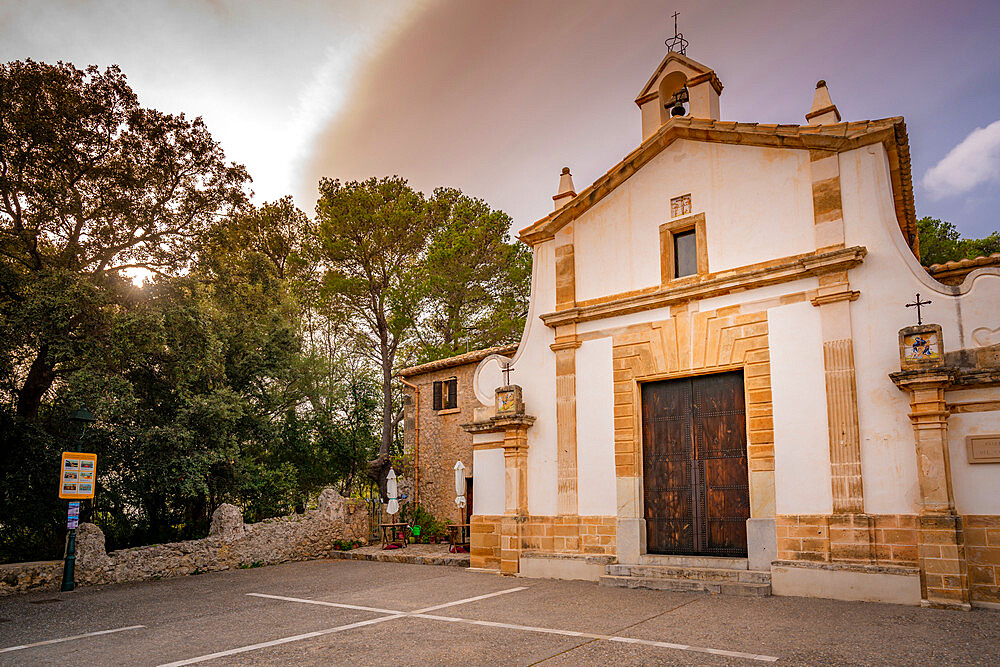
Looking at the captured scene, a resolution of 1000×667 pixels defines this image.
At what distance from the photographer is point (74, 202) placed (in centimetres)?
1322

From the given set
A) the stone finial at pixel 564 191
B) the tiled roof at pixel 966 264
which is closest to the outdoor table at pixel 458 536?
the stone finial at pixel 564 191

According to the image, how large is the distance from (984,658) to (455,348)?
2008 cm

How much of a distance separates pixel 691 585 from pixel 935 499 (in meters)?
3.35

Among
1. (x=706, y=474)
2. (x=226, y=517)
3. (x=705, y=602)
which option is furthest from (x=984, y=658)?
(x=226, y=517)

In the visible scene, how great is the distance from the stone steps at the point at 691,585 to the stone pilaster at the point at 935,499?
197cm

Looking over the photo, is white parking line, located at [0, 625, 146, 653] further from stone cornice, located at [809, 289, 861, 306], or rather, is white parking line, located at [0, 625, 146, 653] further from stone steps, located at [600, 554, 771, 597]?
stone cornice, located at [809, 289, 861, 306]

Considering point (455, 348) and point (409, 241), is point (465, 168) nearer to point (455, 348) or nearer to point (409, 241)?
point (409, 241)

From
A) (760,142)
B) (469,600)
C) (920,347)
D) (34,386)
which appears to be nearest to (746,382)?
(920,347)

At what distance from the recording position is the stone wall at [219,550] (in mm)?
11336

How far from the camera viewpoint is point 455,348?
24531mm

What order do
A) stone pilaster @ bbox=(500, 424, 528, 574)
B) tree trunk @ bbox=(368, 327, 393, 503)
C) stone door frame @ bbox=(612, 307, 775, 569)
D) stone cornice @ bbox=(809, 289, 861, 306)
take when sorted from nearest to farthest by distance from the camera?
stone cornice @ bbox=(809, 289, 861, 306)
stone door frame @ bbox=(612, 307, 775, 569)
stone pilaster @ bbox=(500, 424, 528, 574)
tree trunk @ bbox=(368, 327, 393, 503)

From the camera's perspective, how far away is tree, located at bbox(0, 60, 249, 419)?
12422mm

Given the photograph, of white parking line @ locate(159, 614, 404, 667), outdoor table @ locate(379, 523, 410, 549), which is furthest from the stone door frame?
outdoor table @ locate(379, 523, 410, 549)

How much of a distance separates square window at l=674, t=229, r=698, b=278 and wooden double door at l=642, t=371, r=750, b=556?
73.3 inches
